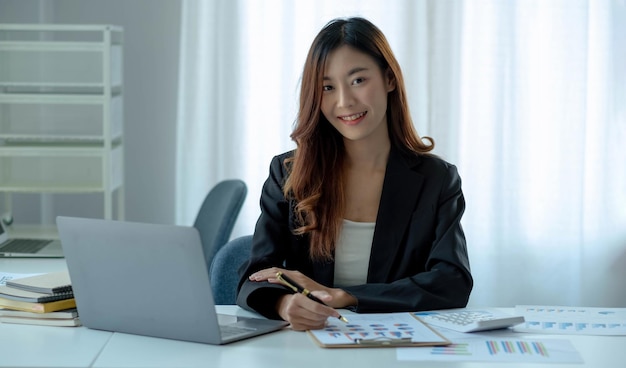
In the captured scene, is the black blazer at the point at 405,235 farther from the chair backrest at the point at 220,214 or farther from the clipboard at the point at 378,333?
the chair backrest at the point at 220,214

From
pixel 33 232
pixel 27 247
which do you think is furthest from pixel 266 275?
pixel 33 232

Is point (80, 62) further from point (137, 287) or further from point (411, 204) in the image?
point (137, 287)

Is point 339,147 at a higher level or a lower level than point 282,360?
higher

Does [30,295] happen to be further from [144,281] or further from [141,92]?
[141,92]

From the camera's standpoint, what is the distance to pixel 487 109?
13.4ft

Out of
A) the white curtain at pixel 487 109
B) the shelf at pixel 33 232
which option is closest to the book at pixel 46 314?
the shelf at pixel 33 232

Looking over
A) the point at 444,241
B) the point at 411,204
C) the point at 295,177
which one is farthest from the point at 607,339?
the point at 295,177

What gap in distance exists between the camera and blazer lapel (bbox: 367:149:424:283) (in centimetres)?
235

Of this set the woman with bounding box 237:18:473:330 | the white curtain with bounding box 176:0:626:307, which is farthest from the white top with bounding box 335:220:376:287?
the white curtain with bounding box 176:0:626:307

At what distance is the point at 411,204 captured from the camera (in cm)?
240

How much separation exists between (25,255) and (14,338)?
119 centimetres

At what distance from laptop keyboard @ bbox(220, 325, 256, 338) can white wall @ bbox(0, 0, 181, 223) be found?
7.43ft

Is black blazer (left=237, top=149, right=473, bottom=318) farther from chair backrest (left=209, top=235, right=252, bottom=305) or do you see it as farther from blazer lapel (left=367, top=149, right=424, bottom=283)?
chair backrest (left=209, top=235, right=252, bottom=305)

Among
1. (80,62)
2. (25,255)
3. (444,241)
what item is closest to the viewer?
(444,241)
